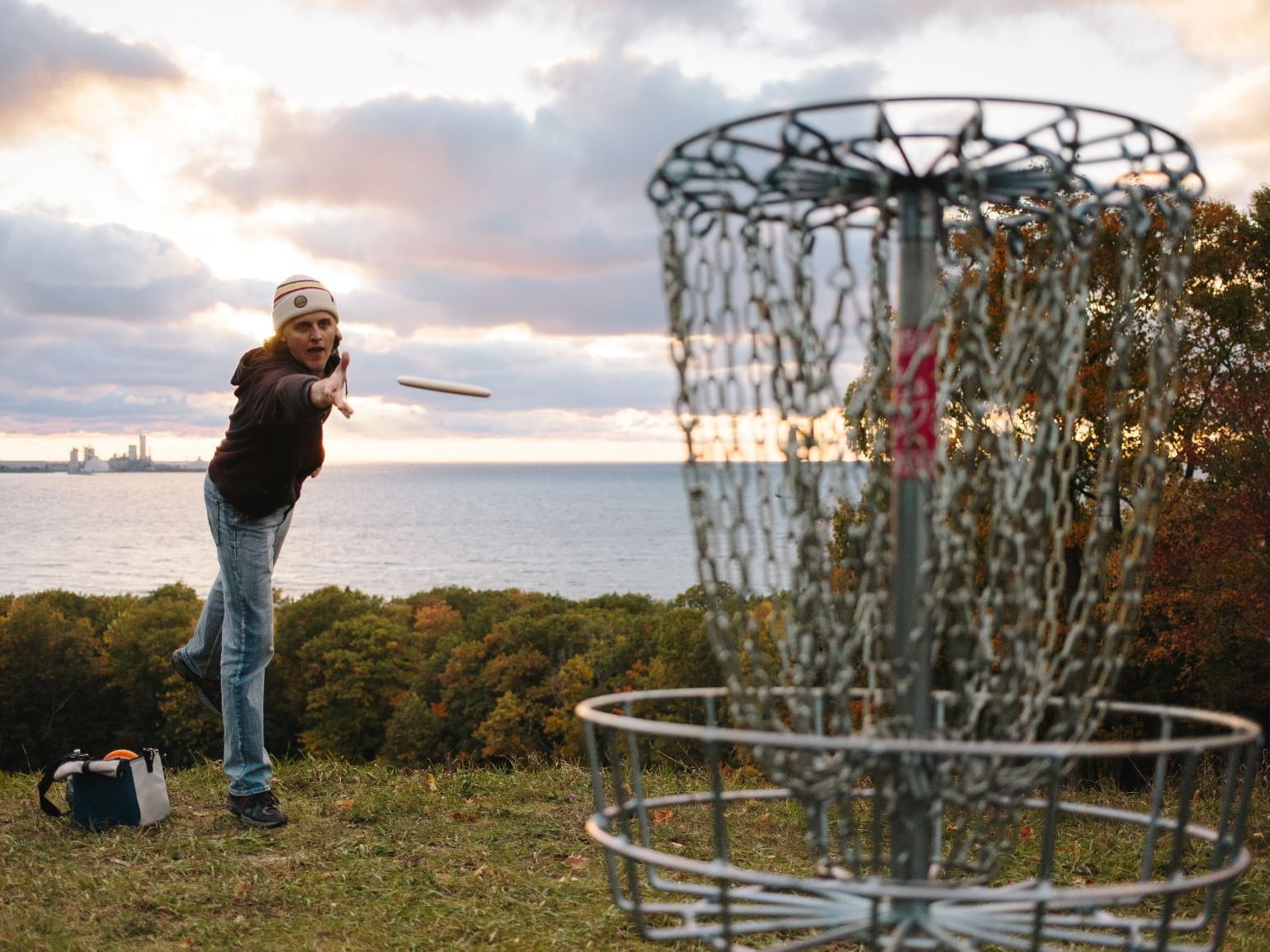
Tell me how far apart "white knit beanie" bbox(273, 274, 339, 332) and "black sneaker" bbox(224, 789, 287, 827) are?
213 cm

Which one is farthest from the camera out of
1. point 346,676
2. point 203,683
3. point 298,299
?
point 346,676

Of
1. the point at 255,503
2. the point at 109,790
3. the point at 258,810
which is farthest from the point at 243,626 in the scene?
the point at 109,790

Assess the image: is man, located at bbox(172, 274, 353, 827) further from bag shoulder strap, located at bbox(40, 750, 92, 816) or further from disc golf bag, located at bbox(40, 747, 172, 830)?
bag shoulder strap, located at bbox(40, 750, 92, 816)

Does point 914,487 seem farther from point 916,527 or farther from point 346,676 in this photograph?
point 346,676

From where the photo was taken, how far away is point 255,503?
5293 mm

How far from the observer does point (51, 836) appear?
5.29m

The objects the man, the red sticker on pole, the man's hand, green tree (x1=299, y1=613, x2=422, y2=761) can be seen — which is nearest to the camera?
the red sticker on pole

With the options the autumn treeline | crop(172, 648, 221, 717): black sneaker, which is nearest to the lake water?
the autumn treeline

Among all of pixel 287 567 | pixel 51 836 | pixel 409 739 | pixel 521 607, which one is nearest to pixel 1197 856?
pixel 51 836

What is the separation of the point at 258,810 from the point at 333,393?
217cm

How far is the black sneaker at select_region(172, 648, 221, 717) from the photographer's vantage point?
574cm

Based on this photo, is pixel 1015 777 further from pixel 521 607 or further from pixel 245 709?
pixel 521 607

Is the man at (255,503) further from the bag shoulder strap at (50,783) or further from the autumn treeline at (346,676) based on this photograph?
the autumn treeline at (346,676)

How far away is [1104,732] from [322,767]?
716 inches
